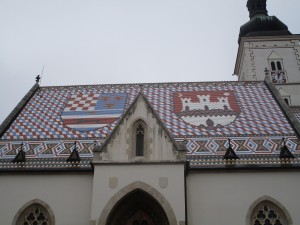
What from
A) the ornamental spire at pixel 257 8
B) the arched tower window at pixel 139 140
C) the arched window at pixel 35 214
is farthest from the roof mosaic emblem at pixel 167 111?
the ornamental spire at pixel 257 8

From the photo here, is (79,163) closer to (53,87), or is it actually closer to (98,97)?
(98,97)

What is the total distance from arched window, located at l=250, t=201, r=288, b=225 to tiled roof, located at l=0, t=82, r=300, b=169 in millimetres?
2300

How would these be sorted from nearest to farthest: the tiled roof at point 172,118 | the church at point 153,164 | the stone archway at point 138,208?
1. the stone archway at point 138,208
2. the church at point 153,164
3. the tiled roof at point 172,118

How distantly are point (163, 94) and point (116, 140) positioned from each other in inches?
273

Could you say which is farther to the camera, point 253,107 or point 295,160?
point 253,107

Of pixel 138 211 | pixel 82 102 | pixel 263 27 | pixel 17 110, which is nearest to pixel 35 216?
pixel 138 211

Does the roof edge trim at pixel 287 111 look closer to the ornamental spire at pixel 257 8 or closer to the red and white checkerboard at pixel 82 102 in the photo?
the red and white checkerboard at pixel 82 102

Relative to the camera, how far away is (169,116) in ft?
59.3

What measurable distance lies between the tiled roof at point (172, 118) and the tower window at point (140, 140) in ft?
5.64

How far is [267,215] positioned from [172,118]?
6.37 metres

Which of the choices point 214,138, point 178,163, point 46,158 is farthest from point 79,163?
point 214,138

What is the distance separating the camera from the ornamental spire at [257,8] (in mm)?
31016

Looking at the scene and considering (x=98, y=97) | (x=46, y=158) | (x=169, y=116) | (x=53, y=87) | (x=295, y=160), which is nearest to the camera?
(x=295, y=160)

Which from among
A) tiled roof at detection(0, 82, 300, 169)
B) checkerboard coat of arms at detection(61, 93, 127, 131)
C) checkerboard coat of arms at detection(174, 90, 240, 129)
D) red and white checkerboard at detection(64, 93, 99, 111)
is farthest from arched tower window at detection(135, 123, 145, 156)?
red and white checkerboard at detection(64, 93, 99, 111)
